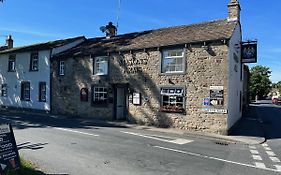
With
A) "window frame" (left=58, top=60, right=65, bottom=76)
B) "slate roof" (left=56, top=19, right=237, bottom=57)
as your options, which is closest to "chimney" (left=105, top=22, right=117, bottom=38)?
"slate roof" (left=56, top=19, right=237, bottom=57)

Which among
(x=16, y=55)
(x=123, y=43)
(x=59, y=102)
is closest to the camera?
(x=123, y=43)

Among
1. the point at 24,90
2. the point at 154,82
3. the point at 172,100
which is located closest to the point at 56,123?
the point at 154,82

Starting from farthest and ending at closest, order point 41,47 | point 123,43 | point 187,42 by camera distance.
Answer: point 41,47, point 123,43, point 187,42

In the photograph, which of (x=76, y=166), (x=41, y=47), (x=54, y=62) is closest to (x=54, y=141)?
(x=76, y=166)

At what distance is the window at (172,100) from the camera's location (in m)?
17.2

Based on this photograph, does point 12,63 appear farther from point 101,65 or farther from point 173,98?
point 173,98

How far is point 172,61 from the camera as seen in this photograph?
17.8 m

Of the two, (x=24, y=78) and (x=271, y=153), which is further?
(x=24, y=78)

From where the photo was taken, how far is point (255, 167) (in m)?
8.62

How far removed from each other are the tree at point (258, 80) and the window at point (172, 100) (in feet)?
201

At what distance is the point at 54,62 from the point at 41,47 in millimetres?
2729

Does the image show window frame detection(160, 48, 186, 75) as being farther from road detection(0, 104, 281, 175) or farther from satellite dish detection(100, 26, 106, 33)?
satellite dish detection(100, 26, 106, 33)

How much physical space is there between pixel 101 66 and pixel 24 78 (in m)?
10.4

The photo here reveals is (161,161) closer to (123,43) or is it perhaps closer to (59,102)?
(123,43)
